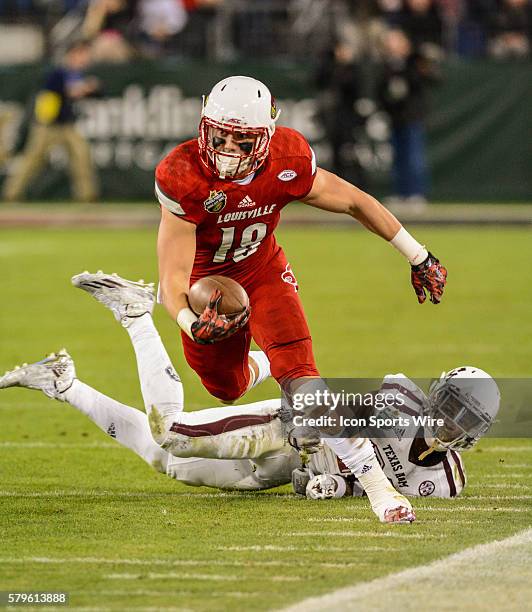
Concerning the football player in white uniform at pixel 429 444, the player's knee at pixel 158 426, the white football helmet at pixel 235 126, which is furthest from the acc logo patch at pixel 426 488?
the white football helmet at pixel 235 126

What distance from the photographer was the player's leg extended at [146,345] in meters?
5.91

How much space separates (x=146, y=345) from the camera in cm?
623

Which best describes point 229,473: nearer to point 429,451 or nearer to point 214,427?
point 214,427

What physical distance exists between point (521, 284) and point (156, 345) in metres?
7.84

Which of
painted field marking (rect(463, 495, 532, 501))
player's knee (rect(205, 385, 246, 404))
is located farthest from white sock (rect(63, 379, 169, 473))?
painted field marking (rect(463, 495, 532, 501))

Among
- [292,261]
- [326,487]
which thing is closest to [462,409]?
[326,487]

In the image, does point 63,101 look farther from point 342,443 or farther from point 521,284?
point 342,443

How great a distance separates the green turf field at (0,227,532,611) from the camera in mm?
4672

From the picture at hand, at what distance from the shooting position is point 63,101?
2002cm

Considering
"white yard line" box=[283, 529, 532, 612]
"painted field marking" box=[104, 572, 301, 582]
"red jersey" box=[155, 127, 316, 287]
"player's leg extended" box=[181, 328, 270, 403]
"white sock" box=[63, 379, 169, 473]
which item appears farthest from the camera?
"player's leg extended" box=[181, 328, 270, 403]

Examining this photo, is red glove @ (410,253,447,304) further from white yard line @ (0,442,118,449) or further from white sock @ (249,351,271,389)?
white yard line @ (0,442,118,449)

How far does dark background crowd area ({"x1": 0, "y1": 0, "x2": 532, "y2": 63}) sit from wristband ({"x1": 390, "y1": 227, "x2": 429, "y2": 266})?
47.3 feet

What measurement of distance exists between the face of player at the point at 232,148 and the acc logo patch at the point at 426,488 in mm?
1461

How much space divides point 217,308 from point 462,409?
109cm
